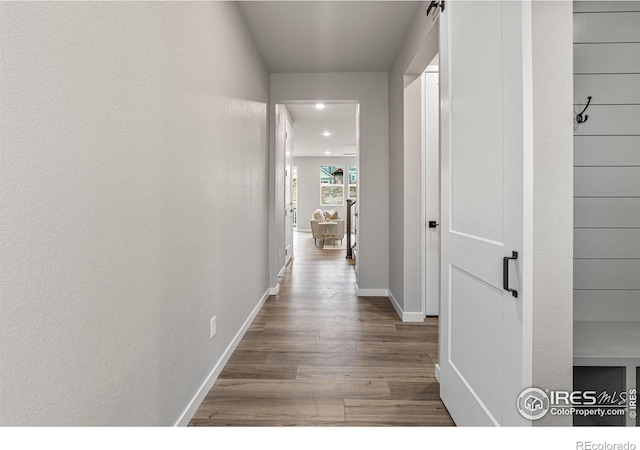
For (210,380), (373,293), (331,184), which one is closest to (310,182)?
(331,184)

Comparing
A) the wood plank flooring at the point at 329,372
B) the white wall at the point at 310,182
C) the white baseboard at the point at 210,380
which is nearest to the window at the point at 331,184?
the white wall at the point at 310,182

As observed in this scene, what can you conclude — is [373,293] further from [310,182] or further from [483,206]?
[310,182]

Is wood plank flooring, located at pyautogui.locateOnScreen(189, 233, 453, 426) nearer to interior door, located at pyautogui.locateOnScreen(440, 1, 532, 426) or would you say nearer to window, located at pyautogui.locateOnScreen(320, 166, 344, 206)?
interior door, located at pyautogui.locateOnScreen(440, 1, 532, 426)

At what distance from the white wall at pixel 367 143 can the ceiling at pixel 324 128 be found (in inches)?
19.5

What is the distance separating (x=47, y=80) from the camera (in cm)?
82

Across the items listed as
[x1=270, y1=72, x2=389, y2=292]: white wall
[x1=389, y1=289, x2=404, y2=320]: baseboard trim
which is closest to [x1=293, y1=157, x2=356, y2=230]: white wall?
[x1=270, y1=72, x2=389, y2=292]: white wall

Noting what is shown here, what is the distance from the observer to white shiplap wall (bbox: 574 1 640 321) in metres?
1.57

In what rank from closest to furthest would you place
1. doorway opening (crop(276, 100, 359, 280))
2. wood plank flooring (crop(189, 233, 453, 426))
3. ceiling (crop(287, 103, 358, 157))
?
wood plank flooring (crop(189, 233, 453, 426))
ceiling (crop(287, 103, 358, 157))
doorway opening (crop(276, 100, 359, 280))

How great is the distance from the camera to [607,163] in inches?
62.5

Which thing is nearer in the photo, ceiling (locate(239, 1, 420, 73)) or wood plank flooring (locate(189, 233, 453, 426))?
wood plank flooring (locate(189, 233, 453, 426))

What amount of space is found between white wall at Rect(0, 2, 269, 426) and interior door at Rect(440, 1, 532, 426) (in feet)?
4.15

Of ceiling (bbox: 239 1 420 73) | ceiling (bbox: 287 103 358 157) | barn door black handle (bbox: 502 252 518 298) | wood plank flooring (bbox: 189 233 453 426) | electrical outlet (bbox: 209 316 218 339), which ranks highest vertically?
ceiling (bbox: 287 103 358 157)
